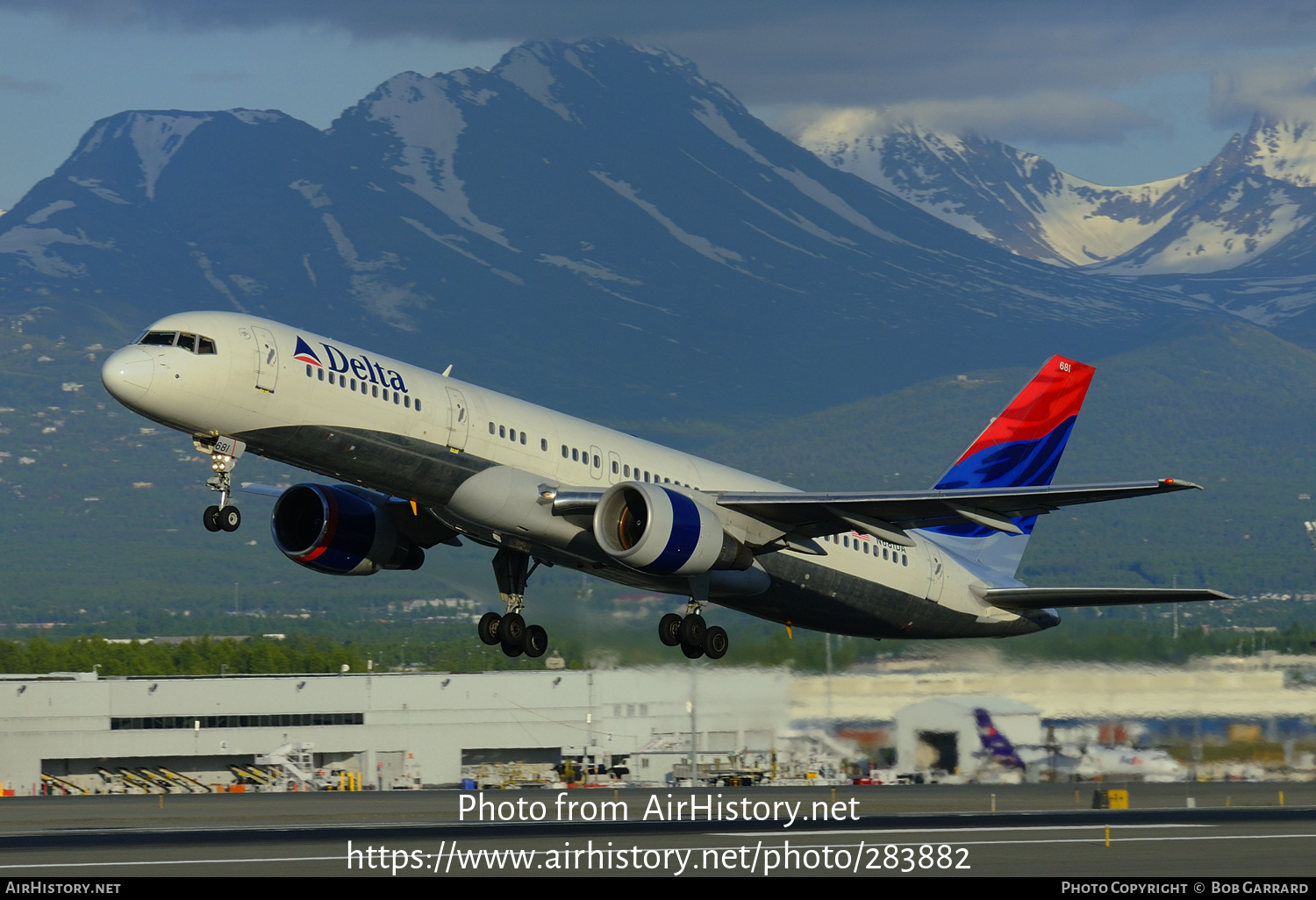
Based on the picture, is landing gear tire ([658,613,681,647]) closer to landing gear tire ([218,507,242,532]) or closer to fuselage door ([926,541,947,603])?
fuselage door ([926,541,947,603])

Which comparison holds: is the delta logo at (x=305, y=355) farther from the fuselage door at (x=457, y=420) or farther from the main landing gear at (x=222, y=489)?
the fuselage door at (x=457, y=420)

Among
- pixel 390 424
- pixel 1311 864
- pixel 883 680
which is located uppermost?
pixel 390 424

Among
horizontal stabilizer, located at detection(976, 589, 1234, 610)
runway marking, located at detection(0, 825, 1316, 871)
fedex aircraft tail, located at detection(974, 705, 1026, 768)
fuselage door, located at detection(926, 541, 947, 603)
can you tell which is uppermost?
fuselage door, located at detection(926, 541, 947, 603)

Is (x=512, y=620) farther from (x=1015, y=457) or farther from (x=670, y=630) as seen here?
(x=1015, y=457)

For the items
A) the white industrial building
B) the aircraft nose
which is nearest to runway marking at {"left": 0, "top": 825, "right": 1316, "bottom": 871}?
the aircraft nose

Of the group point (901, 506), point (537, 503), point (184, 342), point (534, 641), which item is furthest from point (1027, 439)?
point (184, 342)

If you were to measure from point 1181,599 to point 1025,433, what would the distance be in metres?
10.6

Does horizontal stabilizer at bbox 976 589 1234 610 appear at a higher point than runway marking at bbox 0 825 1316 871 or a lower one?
higher

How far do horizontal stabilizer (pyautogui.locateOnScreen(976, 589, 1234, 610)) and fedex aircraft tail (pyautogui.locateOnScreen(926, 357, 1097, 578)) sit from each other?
6.25 feet

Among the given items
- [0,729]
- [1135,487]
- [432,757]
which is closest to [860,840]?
[1135,487]

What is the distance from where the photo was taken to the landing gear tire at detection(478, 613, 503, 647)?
147 ft

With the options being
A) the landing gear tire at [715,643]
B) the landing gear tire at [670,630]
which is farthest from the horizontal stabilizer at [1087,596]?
the landing gear tire at [670,630]

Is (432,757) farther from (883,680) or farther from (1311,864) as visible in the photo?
(1311,864)
